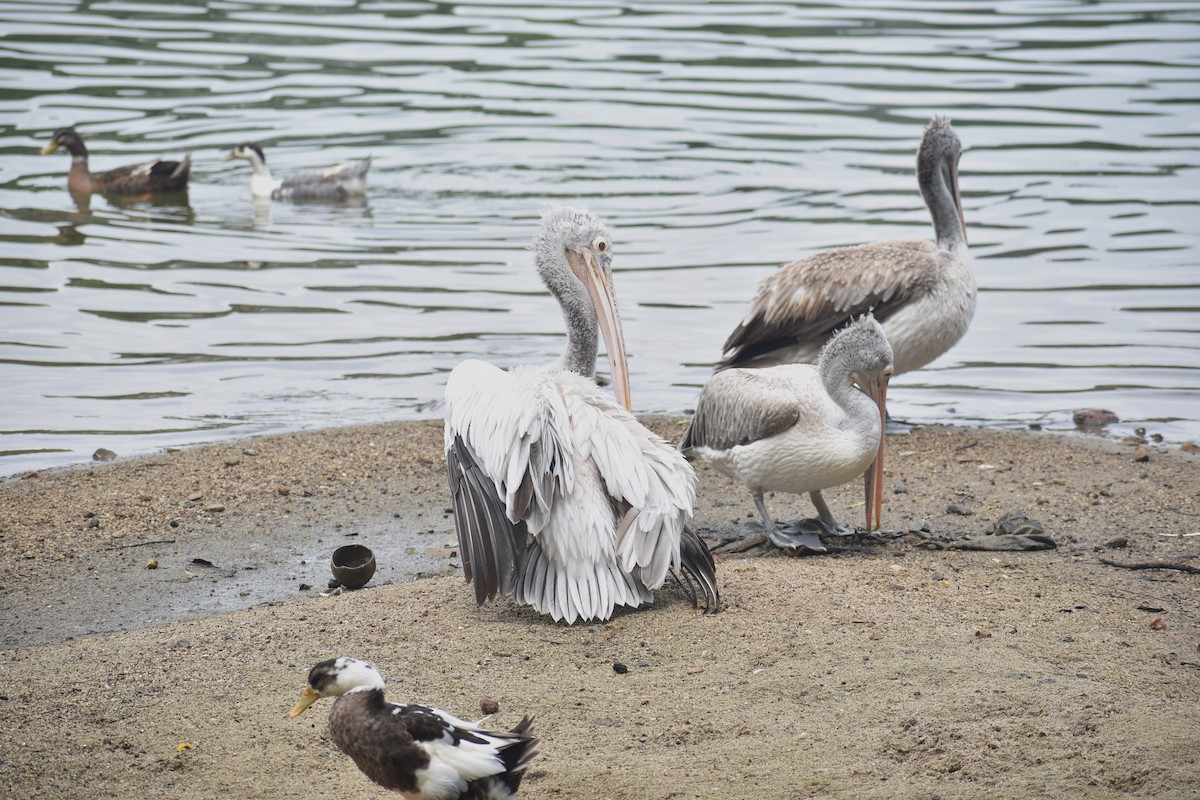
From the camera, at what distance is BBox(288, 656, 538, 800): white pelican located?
3.20 m

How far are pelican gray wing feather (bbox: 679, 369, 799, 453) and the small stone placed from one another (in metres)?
2.64

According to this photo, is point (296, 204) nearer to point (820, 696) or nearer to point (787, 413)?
point (787, 413)

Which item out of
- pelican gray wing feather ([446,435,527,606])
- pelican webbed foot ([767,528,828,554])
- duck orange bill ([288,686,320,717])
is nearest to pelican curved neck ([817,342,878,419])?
pelican webbed foot ([767,528,828,554])

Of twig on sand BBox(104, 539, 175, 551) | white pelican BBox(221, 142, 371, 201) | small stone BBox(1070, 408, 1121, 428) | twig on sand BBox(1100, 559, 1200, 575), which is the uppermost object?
white pelican BBox(221, 142, 371, 201)

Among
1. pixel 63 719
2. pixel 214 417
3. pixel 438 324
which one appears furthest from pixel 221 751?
pixel 438 324

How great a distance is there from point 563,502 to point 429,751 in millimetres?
1494

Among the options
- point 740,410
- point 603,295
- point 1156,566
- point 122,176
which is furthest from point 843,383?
point 122,176

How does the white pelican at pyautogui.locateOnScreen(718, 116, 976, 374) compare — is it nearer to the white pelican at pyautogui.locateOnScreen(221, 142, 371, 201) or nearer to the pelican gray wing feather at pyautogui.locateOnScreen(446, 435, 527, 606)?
the pelican gray wing feather at pyautogui.locateOnScreen(446, 435, 527, 606)

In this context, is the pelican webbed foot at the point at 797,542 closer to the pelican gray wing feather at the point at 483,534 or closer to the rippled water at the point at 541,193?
the pelican gray wing feather at the point at 483,534

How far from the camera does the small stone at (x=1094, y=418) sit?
7.45m

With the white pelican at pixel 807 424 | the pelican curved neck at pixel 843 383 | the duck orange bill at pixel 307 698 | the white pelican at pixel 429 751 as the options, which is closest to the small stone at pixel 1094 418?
the white pelican at pixel 807 424

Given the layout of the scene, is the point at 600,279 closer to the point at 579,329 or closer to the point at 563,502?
the point at 579,329

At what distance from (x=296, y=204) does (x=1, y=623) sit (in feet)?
28.0

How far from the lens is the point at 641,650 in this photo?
432cm
